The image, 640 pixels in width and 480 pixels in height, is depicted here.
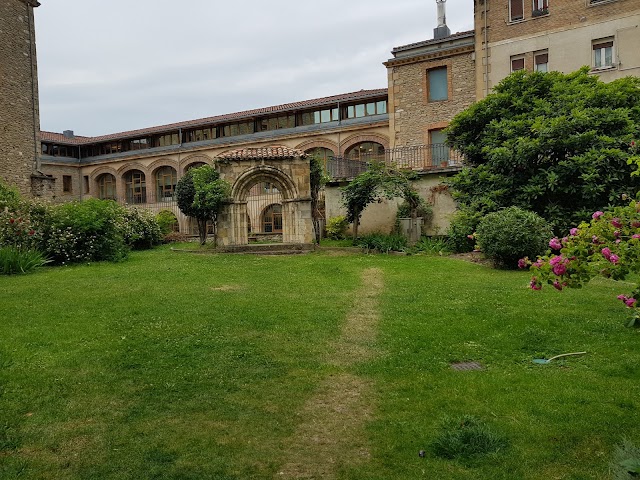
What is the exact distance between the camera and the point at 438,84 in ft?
76.1

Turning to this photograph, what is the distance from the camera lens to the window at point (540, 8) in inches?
810

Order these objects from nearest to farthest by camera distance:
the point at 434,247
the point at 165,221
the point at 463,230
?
the point at 463,230
the point at 434,247
the point at 165,221

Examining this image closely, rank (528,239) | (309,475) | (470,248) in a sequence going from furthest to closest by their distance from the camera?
(470,248)
(528,239)
(309,475)

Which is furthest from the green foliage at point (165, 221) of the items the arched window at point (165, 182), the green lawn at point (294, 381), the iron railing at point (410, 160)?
the green lawn at point (294, 381)

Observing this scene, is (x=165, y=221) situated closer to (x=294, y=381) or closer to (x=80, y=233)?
(x=80, y=233)

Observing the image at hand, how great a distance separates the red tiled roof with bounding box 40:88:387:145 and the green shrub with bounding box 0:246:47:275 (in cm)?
2259

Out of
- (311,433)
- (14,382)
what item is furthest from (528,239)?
(14,382)

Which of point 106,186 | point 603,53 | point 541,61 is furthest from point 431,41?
point 106,186

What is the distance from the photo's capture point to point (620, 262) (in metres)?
3.25

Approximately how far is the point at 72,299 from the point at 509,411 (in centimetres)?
753

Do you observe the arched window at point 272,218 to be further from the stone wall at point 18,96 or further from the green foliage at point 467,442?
the green foliage at point 467,442

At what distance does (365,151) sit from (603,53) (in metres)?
14.7

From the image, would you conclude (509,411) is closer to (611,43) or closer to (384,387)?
(384,387)

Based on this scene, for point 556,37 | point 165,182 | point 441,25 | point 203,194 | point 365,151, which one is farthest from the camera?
point 165,182
